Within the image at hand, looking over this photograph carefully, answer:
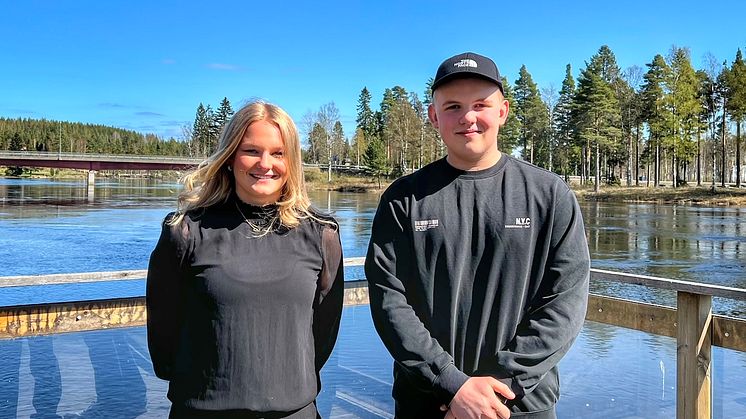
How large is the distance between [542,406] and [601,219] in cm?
2958

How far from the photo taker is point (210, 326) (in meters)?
1.78

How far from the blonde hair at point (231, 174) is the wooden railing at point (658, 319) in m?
1.20

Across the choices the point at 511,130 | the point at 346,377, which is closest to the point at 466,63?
the point at 346,377

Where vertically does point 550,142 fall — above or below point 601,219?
above

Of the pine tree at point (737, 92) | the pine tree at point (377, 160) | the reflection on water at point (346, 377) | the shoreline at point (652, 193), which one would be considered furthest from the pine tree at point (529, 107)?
the reflection on water at point (346, 377)

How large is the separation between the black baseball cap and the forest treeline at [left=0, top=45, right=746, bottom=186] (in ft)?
87.5

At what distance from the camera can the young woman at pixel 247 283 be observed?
5.77 feet

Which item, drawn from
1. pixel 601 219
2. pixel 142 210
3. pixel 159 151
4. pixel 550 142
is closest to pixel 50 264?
pixel 142 210

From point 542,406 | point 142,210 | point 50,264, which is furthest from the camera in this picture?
point 142,210

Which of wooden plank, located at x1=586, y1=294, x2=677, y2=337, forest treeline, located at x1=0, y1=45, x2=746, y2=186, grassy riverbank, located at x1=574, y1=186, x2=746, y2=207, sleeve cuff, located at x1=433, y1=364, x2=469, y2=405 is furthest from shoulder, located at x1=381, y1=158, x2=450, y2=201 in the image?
grassy riverbank, located at x1=574, y1=186, x2=746, y2=207

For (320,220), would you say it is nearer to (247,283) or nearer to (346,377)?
(247,283)

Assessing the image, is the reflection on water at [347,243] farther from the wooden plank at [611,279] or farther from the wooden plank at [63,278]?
the wooden plank at [63,278]

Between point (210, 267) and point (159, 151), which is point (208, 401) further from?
point (159, 151)

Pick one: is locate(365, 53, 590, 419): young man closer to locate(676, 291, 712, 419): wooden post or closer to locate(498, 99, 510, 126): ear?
locate(498, 99, 510, 126): ear
